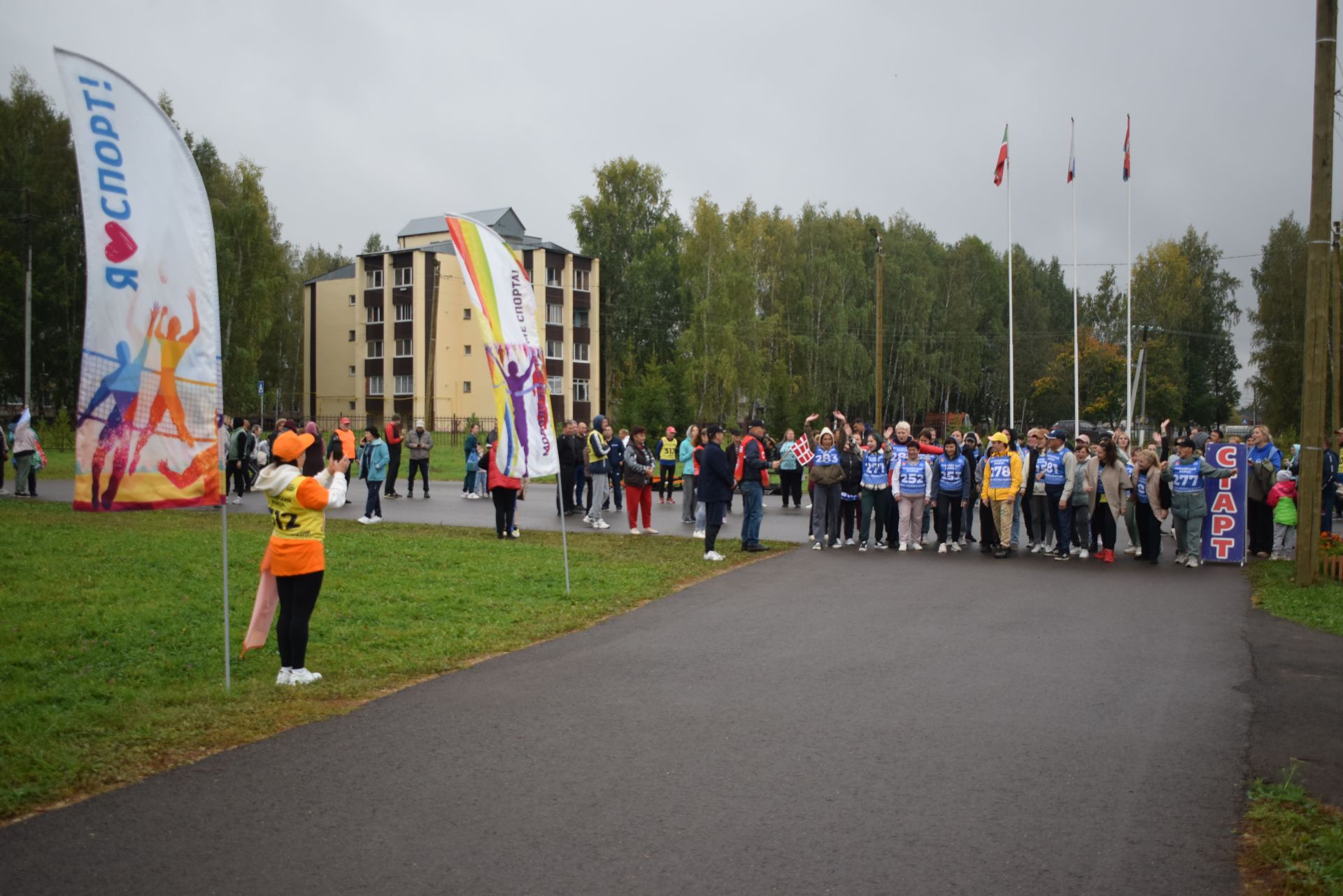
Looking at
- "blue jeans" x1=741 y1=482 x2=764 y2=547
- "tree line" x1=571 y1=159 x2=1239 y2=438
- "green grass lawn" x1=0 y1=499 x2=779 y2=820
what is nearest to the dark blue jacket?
"blue jeans" x1=741 y1=482 x2=764 y2=547

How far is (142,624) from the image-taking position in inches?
385

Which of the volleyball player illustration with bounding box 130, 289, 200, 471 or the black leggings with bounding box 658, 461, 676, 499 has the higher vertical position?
the volleyball player illustration with bounding box 130, 289, 200, 471

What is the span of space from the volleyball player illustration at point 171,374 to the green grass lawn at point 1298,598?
35.2 feet

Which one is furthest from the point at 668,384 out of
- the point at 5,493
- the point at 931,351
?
the point at 931,351

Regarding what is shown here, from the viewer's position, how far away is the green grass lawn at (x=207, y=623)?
21.6 ft

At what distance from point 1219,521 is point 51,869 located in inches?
619

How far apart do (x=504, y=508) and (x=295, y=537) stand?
9772 mm

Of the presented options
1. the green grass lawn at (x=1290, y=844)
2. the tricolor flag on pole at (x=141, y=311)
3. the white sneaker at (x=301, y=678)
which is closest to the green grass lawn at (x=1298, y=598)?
the green grass lawn at (x=1290, y=844)

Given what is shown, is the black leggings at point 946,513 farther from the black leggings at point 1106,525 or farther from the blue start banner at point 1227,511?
the blue start banner at point 1227,511

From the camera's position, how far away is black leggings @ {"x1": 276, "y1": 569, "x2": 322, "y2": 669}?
7906 millimetres

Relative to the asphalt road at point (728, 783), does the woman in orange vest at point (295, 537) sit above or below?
above

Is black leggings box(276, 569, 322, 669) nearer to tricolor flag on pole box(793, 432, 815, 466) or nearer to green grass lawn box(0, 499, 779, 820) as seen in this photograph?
green grass lawn box(0, 499, 779, 820)

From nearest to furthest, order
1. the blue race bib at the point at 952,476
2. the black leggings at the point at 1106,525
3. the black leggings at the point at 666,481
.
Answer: the black leggings at the point at 1106,525, the blue race bib at the point at 952,476, the black leggings at the point at 666,481

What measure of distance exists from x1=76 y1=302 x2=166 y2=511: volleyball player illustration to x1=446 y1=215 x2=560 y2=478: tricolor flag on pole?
516 centimetres
